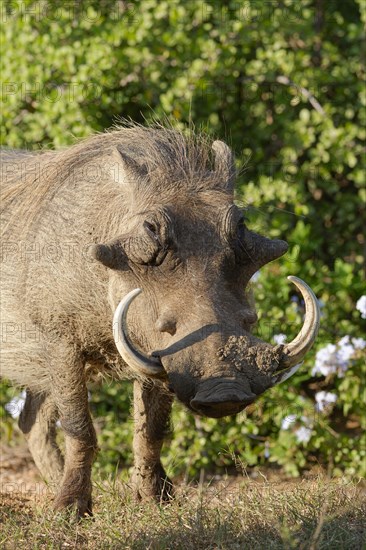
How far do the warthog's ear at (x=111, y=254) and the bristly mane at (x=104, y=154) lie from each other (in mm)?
439

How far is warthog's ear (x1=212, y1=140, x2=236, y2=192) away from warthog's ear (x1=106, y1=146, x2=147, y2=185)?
0.32 metres

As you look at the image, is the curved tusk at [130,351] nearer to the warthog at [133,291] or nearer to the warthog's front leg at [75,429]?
the warthog at [133,291]

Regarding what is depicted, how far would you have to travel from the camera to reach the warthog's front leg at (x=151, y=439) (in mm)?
4609

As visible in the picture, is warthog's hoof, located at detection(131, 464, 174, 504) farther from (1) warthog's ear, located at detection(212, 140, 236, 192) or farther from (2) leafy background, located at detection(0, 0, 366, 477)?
(1) warthog's ear, located at detection(212, 140, 236, 192)

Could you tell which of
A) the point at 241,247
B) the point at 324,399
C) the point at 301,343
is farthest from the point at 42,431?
the point at 301,343

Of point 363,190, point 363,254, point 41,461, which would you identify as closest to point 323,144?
point 363,190

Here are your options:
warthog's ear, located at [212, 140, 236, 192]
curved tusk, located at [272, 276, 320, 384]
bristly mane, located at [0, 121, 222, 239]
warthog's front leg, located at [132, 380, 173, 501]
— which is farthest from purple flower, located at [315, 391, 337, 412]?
curved tusk, located at [272, 276, 320, 384]

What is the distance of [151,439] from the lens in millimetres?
4645

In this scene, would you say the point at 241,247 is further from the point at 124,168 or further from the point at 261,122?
the point at 261,122

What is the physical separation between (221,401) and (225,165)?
4.69 feet

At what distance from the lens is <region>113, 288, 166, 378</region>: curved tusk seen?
11.5 feet

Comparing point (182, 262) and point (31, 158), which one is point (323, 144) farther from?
point (182, 262)

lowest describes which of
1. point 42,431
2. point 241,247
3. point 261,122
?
point 42,431

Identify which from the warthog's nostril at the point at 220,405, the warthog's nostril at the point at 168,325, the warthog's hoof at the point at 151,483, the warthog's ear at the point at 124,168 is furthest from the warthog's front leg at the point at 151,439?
the warthog's nostril at the point at 220,405
